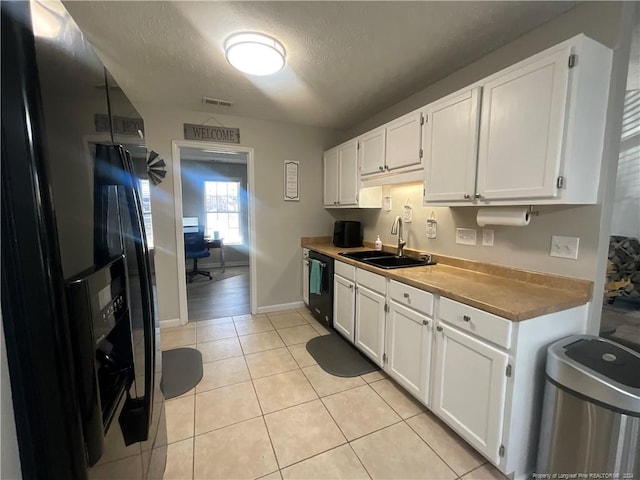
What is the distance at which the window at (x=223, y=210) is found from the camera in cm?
636

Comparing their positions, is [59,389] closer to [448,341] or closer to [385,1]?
[448,341]

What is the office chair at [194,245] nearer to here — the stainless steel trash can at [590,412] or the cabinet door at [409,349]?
the cabinet door at [409,349]

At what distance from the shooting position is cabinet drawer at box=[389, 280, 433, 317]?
1747 mm

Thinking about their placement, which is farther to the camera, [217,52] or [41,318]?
[217,52]

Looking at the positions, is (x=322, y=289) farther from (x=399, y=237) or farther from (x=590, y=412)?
(x=590, y=412)

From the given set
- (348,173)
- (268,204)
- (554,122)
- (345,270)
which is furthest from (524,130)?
(268,204)

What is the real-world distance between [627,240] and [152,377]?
18.6ft

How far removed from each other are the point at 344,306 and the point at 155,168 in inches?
97.3

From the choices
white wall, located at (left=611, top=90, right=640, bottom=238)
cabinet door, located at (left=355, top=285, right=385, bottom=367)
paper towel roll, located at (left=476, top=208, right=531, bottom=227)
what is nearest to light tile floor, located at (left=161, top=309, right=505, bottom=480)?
cabinet door, located at (left=355, top=285, right=385, bottom=367)

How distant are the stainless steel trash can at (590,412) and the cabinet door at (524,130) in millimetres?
780

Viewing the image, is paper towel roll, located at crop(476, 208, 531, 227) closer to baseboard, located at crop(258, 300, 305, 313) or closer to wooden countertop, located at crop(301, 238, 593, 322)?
wooden countertop, located at crop(301, 238, 593, 322)

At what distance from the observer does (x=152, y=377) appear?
986 mm

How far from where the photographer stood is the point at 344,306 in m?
2.76

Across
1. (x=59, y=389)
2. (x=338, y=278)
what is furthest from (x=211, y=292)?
(x=59, y=389)
